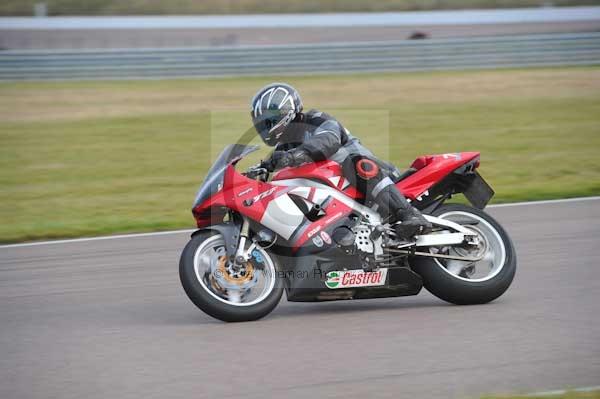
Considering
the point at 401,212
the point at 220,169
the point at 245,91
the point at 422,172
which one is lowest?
the point at 245,91

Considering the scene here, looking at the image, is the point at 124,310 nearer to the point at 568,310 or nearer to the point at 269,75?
Result: the point at 568,310

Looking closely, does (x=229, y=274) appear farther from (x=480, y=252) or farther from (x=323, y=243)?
(x=480, y=252)

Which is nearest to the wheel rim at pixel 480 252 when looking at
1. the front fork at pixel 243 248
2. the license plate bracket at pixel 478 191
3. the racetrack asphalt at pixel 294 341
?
the license plate bracket at pixel 478 191

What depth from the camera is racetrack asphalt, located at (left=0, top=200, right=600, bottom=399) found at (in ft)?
15.7

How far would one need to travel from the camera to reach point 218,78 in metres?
21.6

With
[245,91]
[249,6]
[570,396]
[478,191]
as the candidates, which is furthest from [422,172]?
[249,6]

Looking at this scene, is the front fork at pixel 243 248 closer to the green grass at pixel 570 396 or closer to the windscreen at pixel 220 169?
the windscreen at pixel 220 169

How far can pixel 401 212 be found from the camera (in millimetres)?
6184

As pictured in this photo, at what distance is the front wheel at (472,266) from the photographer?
20.8ft

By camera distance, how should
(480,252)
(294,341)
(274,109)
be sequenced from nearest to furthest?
(294,341) < (274,109) < (480,252)

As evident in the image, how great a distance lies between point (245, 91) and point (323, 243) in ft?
45.8

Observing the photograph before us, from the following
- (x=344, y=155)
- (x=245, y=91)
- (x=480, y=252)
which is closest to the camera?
(x=344, y=155)

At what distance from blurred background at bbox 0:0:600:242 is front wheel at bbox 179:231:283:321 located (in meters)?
0.80

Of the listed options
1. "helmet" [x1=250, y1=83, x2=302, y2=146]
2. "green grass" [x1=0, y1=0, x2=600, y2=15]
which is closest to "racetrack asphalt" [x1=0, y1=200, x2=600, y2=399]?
"helmet" [x1=250, y1=83, x2=302, y2=146]
